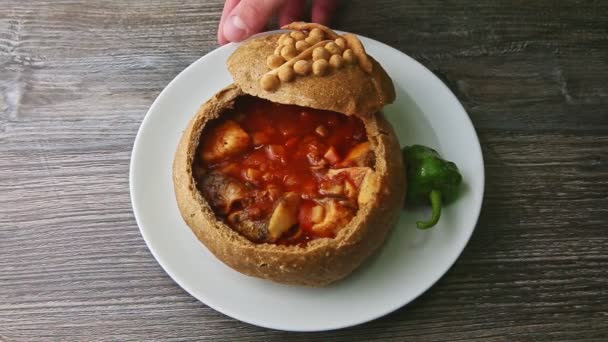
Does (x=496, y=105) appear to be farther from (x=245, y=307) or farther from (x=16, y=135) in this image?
(x=16, y=135)

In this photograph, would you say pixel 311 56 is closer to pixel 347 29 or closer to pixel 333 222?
pixel 333 222

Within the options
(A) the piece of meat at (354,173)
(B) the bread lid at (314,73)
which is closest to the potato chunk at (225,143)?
(B) the bread lid at (314,73)

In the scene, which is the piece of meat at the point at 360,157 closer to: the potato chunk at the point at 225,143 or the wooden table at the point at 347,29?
the potato chunk at the point at 225,143

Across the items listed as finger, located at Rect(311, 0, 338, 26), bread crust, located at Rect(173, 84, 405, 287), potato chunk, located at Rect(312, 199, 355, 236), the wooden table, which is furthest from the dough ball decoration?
the wooden table

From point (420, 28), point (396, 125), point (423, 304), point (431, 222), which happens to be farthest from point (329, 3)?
point (423, 304)

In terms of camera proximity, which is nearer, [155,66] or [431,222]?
[431,222]

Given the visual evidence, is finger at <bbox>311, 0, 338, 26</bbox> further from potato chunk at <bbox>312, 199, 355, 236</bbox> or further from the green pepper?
potato chunk at <bbox>312, 199, 355, 236</bbox>

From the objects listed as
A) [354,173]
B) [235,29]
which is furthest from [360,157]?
[235,29]
